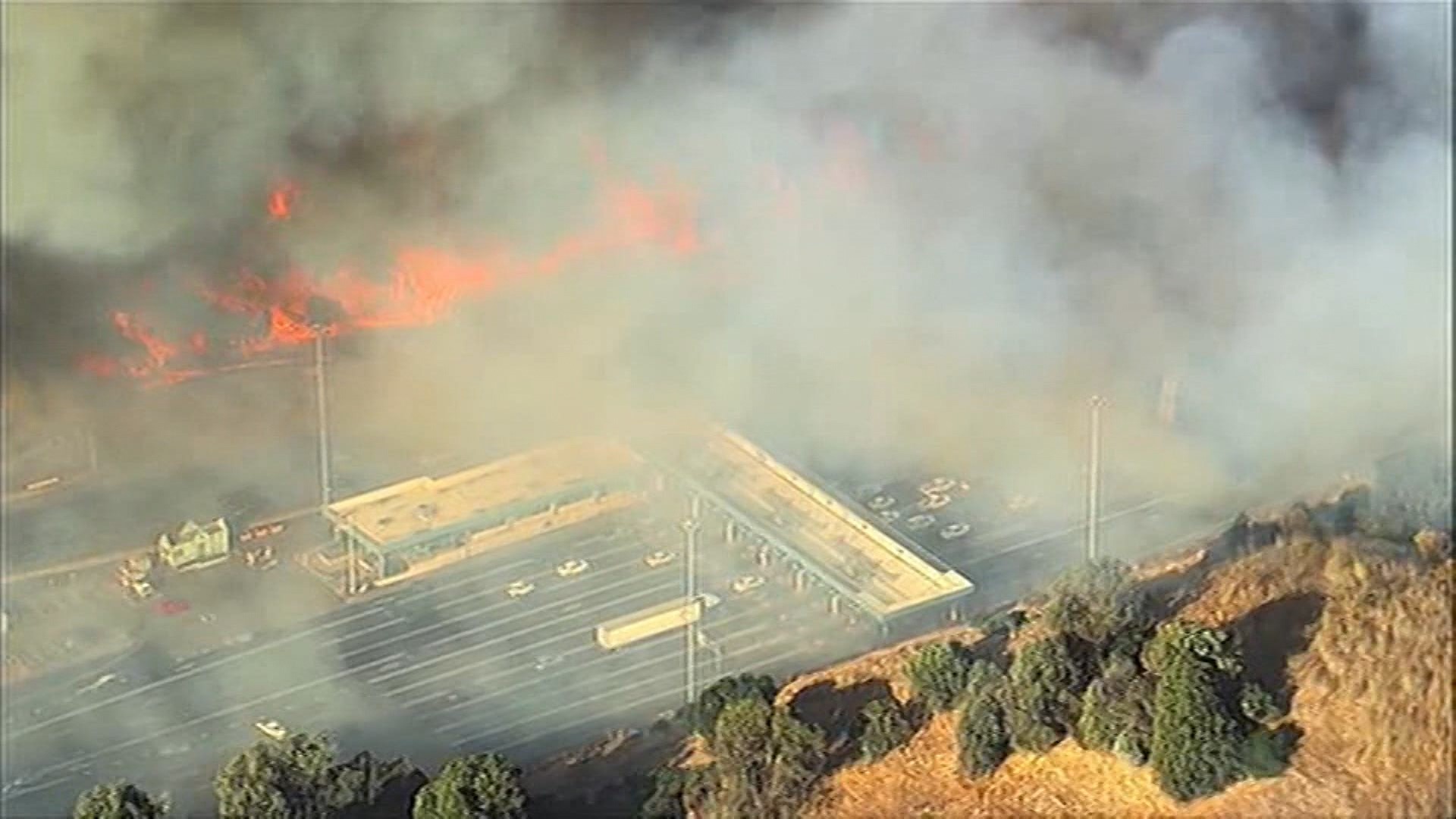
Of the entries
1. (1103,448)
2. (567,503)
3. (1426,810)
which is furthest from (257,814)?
(1103,448)

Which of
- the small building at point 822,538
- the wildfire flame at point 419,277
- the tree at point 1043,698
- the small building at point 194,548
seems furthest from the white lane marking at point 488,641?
the wildfire flame at point 419,277

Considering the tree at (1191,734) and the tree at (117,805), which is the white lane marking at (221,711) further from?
the tree at (1191,734)

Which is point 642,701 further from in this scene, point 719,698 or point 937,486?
point 937,486

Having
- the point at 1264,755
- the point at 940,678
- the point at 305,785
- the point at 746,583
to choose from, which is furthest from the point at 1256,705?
the point at 305,785

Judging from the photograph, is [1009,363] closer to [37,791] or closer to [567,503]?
[567,503]

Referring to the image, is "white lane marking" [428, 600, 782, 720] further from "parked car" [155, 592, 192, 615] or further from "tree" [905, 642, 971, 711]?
"tree" [905, 642, 971, 711]

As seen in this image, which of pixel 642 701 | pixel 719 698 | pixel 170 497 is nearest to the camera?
pixel 719 698
